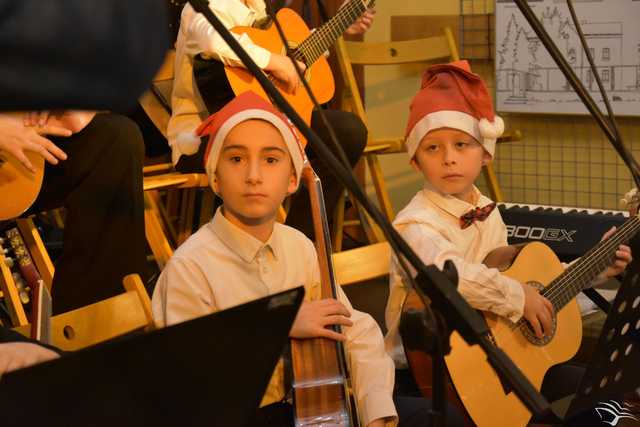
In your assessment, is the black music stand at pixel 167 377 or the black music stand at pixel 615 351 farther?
the black music stand at pixel 615 351

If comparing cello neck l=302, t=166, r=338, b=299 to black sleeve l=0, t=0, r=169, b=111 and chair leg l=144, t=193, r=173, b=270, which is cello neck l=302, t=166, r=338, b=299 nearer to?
chair leg l=144, t=193, r=173, b=270

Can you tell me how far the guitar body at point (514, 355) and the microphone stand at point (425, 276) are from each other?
1000 millimetres

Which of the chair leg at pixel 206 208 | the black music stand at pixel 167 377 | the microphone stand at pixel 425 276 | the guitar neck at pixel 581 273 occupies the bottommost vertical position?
the black music stand at pixel 167 377

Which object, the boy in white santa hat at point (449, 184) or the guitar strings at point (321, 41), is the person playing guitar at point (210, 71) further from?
the boy in white santa hat at point (449, 184)

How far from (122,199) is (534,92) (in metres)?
2.10

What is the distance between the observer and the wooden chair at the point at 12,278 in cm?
267

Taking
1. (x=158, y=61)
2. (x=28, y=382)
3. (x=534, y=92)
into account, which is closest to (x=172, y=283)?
(x=28, y=382)

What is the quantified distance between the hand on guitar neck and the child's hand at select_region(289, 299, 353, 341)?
2.80ft

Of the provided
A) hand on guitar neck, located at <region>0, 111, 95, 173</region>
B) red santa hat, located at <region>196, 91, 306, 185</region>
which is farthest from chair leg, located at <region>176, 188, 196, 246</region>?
red santa hat, located at <region>196, 91, 306, 185</region>

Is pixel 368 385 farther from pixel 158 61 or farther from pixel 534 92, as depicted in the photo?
pixel 534 92

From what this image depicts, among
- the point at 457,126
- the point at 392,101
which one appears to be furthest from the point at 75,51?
the point at 392,101

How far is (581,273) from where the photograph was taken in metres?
2.30

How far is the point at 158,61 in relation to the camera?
0.71 metres

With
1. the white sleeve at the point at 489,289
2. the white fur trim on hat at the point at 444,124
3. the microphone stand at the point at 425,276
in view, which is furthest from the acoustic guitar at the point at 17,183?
the microphone stand at the point at 425,276
